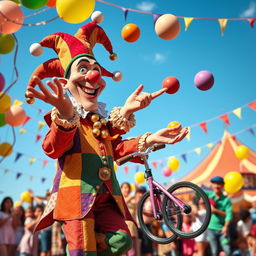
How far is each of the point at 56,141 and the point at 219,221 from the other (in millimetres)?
3435

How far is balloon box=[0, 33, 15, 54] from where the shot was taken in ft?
13.5

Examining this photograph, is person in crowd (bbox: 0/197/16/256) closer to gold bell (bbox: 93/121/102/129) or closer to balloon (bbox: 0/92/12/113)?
balloon (bbox: 0/92/12/113)

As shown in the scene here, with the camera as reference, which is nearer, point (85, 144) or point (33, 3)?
point (85, 144)

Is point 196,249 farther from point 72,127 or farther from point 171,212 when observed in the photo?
point 72,127

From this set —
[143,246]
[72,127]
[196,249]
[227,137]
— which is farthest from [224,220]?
[227,137]

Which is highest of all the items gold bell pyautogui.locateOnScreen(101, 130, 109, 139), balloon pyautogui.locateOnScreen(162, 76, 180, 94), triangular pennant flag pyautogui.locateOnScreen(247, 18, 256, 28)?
triangular pennant flag pyautogui.locateOnScreen(247, 18, 256, 28)

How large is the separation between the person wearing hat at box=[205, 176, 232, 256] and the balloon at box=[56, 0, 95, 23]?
296cm

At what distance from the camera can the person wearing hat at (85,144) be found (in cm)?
216

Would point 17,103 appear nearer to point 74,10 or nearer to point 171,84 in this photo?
point 74,10

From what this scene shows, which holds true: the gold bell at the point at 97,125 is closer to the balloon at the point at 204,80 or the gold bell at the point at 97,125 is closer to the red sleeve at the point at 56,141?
the red sleeve at the point at 56,141

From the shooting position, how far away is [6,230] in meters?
5.51

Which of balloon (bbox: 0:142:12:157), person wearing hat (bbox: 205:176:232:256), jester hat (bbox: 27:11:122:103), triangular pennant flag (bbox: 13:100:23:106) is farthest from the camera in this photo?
triangular pennant flag (bbox: 13:100:23:106)

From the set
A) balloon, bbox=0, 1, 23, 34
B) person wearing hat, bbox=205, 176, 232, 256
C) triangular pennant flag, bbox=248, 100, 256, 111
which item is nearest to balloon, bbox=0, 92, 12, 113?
balloon, bbox=0, 1, 23, 34

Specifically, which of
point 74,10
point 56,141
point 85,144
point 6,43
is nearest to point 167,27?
point 74,10
